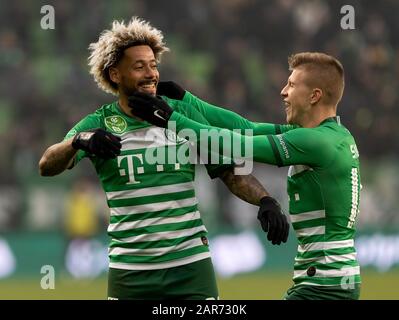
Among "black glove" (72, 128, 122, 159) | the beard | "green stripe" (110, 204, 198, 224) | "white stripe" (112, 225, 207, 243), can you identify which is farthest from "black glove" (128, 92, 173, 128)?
"white stripe" (112, 225, 207, 243)

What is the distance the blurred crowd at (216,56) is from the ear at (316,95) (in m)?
9.57

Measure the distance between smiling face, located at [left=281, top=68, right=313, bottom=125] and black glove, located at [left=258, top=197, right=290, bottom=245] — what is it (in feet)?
1.80

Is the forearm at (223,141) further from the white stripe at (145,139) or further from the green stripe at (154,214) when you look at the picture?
the green stripe at (154,214)

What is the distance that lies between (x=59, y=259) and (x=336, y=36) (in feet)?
19.4

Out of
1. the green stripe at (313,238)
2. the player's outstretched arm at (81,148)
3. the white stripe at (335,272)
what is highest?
the player's outstretched arm at (81,148)

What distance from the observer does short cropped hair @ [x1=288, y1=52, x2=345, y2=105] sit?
19.8ft

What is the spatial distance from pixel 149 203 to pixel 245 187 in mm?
556

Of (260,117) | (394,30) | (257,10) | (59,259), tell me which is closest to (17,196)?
(59,259)

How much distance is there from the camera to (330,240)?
230 inches

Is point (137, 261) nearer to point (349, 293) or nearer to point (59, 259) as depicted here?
point (349, 293)

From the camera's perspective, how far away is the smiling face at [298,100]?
6.01m

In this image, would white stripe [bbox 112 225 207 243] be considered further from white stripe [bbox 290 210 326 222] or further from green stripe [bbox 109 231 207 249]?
white stripe [bbox 290 210 326 222]

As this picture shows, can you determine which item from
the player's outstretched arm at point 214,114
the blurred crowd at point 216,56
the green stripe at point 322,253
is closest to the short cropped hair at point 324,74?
the player's outstretched arm at point 214,114
